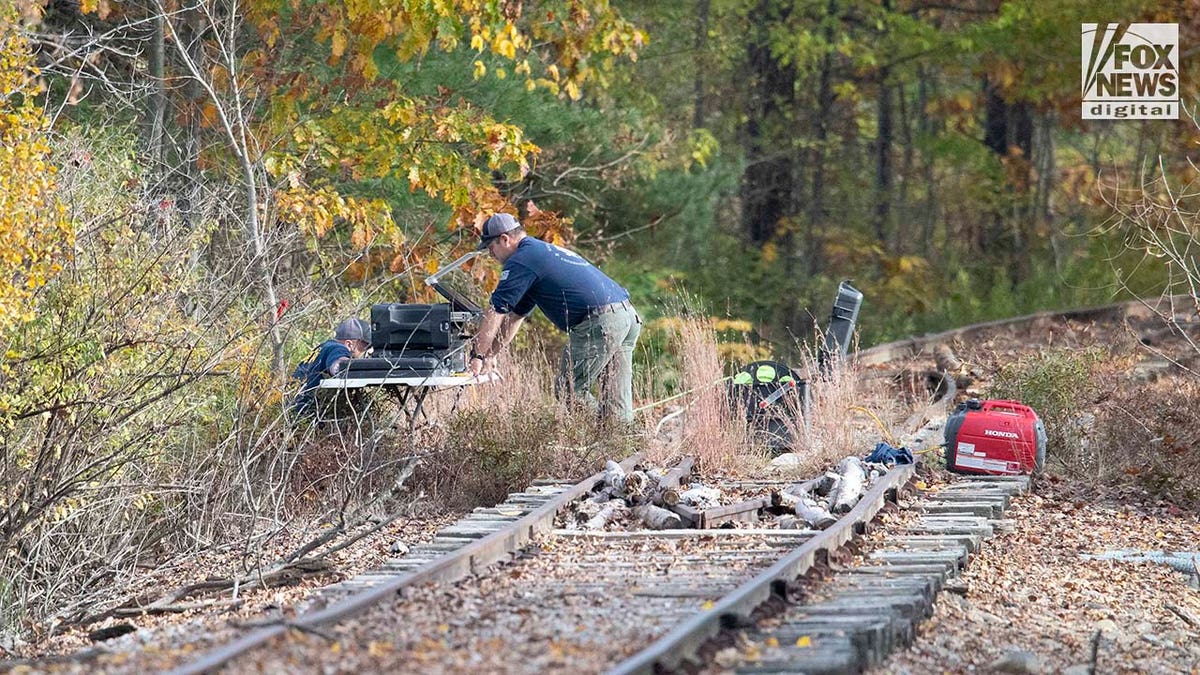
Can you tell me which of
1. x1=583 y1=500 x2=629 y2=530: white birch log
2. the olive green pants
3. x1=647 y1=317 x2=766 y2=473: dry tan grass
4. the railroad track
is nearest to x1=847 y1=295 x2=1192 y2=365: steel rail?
x1=647 y1=317 x2=766 y2=473: dry tan grass

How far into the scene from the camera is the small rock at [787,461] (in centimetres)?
1181

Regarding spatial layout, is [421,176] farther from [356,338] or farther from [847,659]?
[847,659]

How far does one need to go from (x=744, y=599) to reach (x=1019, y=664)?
3.75ft

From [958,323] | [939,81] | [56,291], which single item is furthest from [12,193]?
[939,81]

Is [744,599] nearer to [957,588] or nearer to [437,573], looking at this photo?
[437,573]

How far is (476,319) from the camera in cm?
1251

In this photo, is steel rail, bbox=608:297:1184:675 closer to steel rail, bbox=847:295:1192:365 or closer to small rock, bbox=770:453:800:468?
small rock, bbox=770:453:800:468

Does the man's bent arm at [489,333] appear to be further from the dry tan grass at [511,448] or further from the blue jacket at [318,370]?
the blue jacket at [318,370]

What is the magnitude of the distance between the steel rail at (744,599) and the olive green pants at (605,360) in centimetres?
264

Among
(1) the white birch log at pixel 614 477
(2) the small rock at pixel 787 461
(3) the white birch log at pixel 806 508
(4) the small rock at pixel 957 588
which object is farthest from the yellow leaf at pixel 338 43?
(4) the small rock at pixel 957 588

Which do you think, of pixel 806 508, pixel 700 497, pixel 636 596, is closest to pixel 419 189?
pixel 700 497

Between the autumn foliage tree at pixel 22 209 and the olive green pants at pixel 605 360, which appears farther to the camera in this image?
the olive green pants at pixel 605 360

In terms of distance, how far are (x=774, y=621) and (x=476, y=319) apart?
19.6 ft

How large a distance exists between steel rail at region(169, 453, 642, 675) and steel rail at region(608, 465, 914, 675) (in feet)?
4.22
